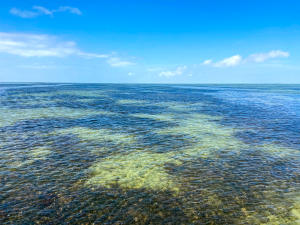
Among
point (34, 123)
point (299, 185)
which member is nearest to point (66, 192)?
point (299, 185)

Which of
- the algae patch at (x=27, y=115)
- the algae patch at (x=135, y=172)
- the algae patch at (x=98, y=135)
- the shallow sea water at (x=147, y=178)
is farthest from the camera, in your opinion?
the algae patch at (x=27, y=115)

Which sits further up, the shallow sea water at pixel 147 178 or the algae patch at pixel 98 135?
the algae patch at pixel 98 135

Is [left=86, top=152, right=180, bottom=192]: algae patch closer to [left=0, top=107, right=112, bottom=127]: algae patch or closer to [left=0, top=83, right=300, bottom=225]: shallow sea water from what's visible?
[left=0, top=83, right=300, bottom=225]: shallow sea water

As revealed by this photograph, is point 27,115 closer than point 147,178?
No

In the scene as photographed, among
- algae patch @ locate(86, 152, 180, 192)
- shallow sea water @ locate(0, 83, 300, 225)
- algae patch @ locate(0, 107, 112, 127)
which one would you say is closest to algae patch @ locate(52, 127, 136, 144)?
shallow sea water @ locate(0, 83, 300, 225)

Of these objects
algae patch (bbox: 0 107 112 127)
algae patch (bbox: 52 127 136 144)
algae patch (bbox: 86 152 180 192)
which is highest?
algae patch (bbox: 0 107 112 127)

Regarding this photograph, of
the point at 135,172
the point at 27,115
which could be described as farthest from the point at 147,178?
the point at 27,115

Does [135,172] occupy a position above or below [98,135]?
below

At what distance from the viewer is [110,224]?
37.6 feet

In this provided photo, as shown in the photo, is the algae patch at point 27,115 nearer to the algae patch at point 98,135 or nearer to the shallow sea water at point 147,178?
the shallow sea water at point 147,178

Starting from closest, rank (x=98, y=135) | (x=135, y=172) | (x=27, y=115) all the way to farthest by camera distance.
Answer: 1. (x=135, y=172)
2. (x=98, y=135)
3. (x=27, y=115)

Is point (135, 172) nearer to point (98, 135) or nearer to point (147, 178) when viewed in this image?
point (147, 178)

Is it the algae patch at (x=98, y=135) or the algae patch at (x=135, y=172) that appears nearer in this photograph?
the algae patch at (x=135, y=172)

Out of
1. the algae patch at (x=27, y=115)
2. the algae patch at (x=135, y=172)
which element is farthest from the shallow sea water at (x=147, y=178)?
the algae patch at (x=27, y=115)
